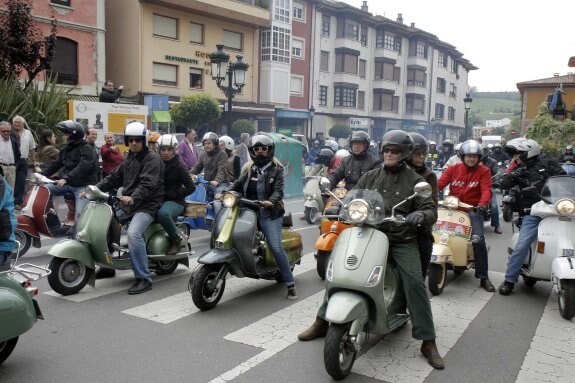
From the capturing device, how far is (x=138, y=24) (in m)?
30.7

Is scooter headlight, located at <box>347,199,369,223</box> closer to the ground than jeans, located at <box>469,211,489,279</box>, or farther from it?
farther from it

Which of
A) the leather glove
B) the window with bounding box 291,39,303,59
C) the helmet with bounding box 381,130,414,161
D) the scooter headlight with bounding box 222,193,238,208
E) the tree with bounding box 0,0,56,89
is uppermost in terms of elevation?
the window with bounding box 291,39,303,59

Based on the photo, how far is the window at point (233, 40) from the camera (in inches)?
1415

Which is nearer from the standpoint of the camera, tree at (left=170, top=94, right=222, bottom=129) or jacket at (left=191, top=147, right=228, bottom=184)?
jacket at (left=191, top=147, right=228, bottom=184)

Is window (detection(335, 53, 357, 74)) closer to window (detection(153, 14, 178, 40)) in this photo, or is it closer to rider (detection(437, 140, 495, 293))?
window (detection(153, 14, 178, 40))

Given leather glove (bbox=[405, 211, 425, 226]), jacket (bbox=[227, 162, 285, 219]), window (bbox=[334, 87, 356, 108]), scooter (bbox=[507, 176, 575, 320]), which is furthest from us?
window (bbox=[334, 87, 356, 108])

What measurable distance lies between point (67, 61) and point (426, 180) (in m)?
25.9

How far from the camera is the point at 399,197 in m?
4.50

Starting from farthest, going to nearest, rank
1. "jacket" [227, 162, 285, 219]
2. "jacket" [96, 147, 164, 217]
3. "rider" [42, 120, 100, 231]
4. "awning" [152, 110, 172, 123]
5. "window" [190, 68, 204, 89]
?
"window" [190, 68, 204, 89], "awning" [152, 110, 172, 123], "rider" [42, 120, 100, 231], "jacket" [96, 147, 164, 217], "jacket" [227, 162, 285, 219]

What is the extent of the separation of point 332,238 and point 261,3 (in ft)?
112

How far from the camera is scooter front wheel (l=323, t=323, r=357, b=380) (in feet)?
12.7

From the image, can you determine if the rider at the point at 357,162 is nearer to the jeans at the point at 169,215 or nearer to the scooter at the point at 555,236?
the scooter at the point at 555,236

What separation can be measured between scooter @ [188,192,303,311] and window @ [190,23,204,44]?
98.0 ft

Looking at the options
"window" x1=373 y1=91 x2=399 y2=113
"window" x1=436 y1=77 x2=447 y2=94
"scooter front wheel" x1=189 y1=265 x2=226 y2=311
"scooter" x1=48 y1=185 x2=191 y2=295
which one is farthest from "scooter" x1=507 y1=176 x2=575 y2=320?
"window" x1=436 y1=77 x2=447 y2=94
